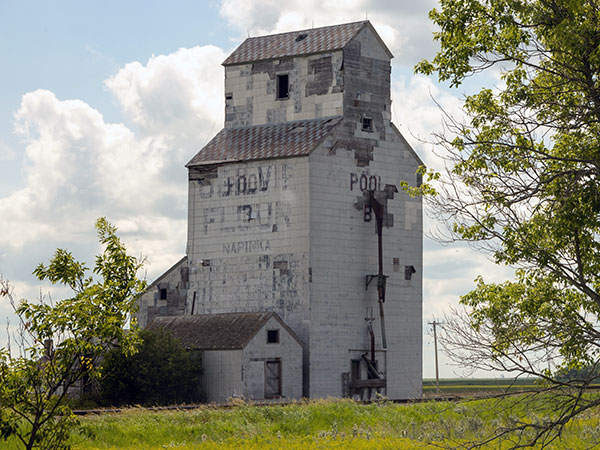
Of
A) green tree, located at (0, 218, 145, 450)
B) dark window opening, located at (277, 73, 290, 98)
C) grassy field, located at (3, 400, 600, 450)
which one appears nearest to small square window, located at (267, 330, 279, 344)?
grassy field, located at (3, 400, 600, 450)

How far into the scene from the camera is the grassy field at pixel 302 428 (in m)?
26.6

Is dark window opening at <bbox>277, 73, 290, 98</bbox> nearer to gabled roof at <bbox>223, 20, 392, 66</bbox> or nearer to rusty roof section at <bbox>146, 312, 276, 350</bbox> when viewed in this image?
gabled roof at <bbox>223, 20, 392, 66</bbox>

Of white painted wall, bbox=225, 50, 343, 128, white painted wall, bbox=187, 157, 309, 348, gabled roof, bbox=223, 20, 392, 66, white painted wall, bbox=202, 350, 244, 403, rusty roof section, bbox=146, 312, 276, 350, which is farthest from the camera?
gabled roof, bbox=223, 20, 392, 66

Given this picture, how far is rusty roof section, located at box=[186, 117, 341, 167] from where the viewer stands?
1925 inches

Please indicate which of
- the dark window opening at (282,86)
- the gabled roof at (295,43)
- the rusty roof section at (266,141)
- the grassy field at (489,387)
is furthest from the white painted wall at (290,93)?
the grassy field at (489,387)

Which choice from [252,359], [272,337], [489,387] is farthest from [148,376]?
[489,387]

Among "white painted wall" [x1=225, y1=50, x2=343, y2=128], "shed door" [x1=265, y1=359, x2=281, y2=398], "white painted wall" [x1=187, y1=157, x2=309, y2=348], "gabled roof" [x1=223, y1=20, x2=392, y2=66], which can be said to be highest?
"gabled roof" [x1=223, y1=20, x2=392, y2=66]

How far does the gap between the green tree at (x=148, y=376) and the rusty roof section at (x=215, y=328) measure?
6.02 ft

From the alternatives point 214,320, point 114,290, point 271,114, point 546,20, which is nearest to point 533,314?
point 546,20

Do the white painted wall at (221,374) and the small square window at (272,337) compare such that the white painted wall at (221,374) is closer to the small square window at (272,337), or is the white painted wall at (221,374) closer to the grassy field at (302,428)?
the small square window at (272,337)

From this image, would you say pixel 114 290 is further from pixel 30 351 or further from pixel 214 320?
pixel 214 320

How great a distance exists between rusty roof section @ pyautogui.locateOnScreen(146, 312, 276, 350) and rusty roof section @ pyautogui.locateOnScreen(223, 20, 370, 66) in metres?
14.5

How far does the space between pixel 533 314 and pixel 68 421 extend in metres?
9.95

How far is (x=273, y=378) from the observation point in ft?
149
